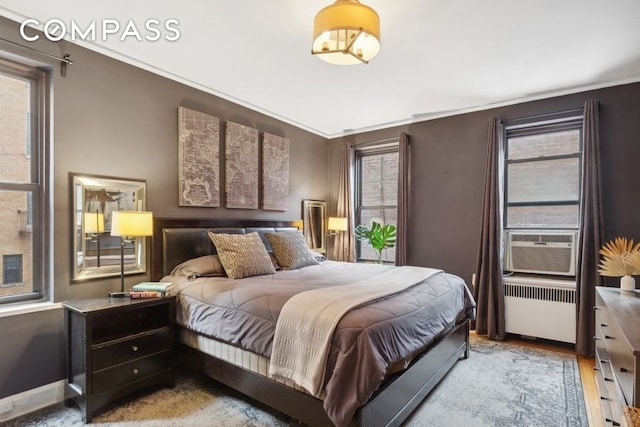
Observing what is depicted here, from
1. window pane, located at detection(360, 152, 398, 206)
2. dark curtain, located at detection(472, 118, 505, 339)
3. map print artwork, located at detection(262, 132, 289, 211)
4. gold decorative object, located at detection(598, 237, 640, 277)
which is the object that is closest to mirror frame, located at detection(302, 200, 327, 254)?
map print artwork, located at detection(262, 132, 289, 211)

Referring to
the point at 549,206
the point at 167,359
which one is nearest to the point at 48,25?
the point at 167,359

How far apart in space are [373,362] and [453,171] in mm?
3190

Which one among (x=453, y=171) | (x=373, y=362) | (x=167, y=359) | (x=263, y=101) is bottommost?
(x=167, y=359)

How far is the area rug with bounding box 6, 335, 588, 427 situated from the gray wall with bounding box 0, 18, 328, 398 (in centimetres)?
41

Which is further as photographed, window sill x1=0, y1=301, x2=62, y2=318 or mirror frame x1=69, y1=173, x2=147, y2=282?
mirror frame x1=69, y1=173, x2=147, y2=282

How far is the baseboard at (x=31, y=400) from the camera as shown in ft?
7.25

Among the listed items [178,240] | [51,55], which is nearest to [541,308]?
[178,240]

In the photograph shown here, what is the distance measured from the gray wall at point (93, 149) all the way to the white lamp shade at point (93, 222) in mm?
113

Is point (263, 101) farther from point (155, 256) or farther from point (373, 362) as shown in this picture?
point (373, 362)

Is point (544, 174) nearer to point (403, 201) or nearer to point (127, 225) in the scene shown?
point (403, 201)

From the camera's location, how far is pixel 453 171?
423cm

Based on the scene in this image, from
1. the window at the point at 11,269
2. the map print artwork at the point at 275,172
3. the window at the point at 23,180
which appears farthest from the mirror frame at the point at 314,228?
the window at the point at 11,269

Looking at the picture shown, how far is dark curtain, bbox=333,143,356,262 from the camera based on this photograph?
16.6 feet

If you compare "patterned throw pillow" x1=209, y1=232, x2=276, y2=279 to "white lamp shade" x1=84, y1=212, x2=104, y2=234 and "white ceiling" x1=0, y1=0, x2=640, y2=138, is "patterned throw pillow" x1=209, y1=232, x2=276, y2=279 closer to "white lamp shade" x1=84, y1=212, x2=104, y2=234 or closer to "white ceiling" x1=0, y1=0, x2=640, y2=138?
"white lamp shade" x1=84, y1=212, x2=104, y2=234
